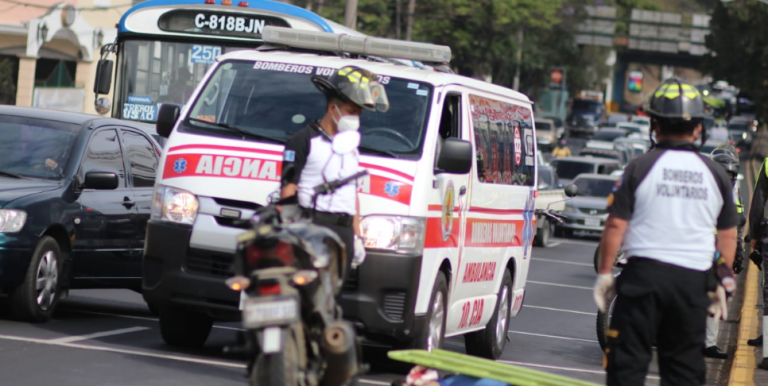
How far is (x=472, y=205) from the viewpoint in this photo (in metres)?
10.5

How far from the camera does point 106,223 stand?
11.5 metres

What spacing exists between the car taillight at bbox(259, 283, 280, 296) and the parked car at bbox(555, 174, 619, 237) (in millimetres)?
26120

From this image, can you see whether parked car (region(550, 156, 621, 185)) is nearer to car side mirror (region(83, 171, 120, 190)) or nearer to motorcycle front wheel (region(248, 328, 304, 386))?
car side mirror (region(83, 171, 120, 190))

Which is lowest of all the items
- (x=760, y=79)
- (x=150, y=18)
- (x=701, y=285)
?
(x=701, y=285)

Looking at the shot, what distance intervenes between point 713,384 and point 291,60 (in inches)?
162

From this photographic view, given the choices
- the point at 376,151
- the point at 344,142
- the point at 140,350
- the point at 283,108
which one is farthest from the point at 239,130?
the point at 344,142

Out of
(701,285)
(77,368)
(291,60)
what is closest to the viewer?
(701,285)

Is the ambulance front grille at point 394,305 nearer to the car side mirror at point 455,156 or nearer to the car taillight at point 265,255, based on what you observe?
the car side mirror at point 455,156

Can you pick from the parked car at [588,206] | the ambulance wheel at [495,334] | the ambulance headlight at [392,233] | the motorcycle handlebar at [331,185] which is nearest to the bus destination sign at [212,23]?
the ambulance wheel at [495,334]

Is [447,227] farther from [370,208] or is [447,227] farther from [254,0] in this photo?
[254,0]

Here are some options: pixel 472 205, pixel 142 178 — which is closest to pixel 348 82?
Answer: pixel 472 205

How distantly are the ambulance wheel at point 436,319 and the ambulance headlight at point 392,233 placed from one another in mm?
519

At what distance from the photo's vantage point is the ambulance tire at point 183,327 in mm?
9977

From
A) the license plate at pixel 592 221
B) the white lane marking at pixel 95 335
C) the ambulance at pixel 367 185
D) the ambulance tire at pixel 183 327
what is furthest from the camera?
the license plate at pixel 592 221
